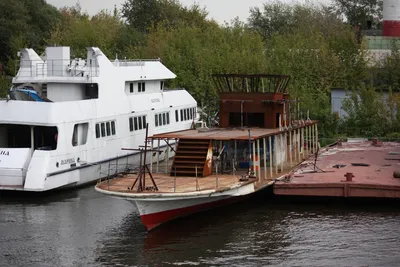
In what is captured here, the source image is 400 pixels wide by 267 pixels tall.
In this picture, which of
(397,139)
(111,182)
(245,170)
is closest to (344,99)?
(397,139)

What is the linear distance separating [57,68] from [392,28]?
118ft

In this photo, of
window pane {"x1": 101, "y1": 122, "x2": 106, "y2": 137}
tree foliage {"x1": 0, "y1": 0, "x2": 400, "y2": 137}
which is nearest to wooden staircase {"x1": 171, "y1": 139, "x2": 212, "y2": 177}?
window pane {"x1": 101, "y1": 122, "x2": 106, "y2": 137}

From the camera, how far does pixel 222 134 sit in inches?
1302

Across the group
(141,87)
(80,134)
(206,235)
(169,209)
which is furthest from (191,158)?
(141,87)

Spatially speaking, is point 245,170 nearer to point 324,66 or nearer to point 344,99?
point 344,99

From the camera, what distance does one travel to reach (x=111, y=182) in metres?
29.3

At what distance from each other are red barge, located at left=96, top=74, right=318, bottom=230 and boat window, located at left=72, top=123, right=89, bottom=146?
301 centimetres

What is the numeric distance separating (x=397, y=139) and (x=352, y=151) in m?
5.65

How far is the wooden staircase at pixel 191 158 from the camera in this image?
101 ft

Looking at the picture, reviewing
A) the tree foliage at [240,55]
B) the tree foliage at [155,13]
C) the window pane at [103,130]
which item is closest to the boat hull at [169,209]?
the window pane at [103,130]

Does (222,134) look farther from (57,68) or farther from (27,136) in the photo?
(57,68)

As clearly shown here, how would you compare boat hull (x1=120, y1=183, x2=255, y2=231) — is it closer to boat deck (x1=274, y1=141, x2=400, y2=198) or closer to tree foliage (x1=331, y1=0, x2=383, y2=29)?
boat deck (x1=274, y1=141, x2=400, y2=198)

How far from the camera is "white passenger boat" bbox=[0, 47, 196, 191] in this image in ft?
111

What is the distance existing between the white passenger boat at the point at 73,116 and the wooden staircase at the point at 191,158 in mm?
2283
